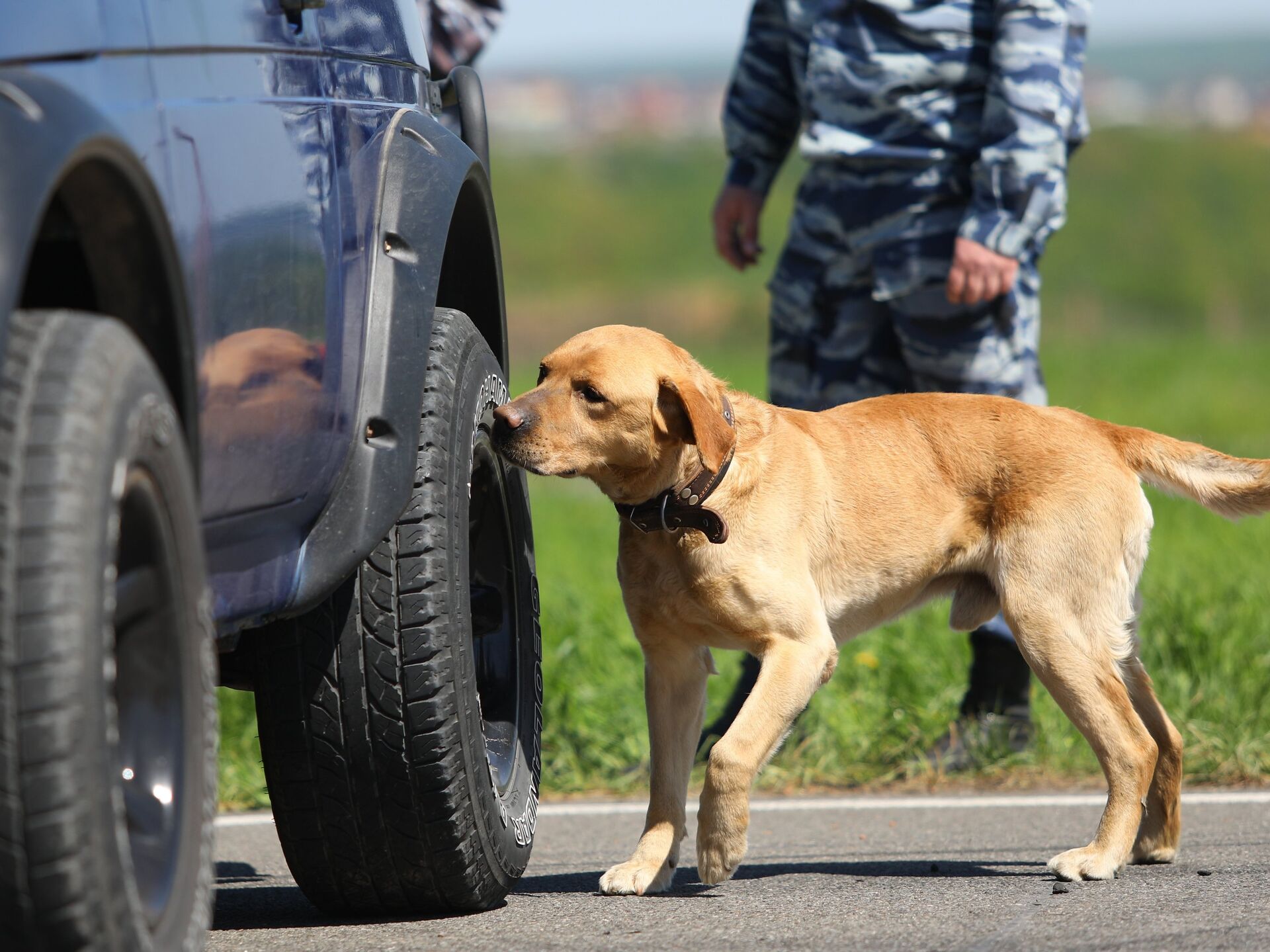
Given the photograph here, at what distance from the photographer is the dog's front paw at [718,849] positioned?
3.10 meters

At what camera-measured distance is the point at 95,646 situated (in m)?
1.51

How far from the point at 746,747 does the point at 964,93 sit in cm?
225

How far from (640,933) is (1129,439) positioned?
1790 millimetres

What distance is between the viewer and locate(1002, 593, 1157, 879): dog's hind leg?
131 inches

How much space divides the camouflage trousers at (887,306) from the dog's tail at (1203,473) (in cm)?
83

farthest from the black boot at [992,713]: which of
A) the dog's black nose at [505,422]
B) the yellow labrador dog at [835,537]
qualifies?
the dog's black nose at [505,422]

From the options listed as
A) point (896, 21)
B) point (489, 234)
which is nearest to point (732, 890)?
point (489, 234)

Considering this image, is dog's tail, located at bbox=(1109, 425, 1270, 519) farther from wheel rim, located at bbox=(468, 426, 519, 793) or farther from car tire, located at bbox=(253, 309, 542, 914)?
car tire, located at bbox=(253, 309, 542, 914)

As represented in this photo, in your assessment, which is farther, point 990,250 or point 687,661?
point 990,250

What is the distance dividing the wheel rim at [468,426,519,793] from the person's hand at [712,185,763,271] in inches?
80.1

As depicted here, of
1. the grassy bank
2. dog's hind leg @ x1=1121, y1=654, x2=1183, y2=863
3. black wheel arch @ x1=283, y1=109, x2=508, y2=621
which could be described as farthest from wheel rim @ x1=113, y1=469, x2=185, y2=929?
the grassy bank

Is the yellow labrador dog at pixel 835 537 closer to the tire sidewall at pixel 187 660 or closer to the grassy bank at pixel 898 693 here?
the grassy bank at pixel 898 693

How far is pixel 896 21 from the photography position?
437 cm

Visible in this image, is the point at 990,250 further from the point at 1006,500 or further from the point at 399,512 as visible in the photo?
the point at 399,512
